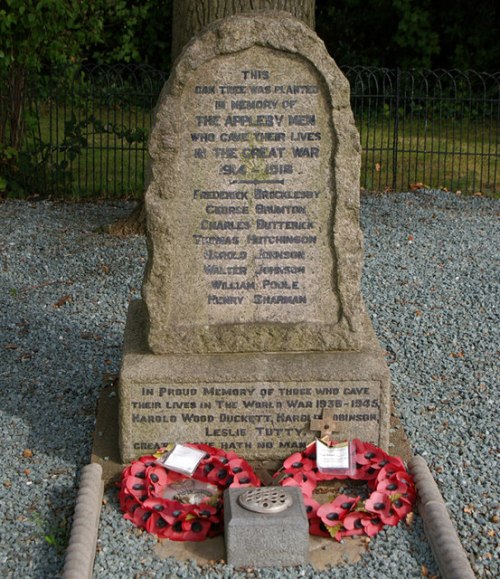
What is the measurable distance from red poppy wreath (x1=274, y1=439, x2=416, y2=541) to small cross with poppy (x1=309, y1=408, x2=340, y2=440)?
0.09m

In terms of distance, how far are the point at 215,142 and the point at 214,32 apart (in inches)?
21.6

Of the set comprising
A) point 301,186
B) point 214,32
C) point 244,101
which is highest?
point 214,32

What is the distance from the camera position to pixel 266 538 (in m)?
4.25

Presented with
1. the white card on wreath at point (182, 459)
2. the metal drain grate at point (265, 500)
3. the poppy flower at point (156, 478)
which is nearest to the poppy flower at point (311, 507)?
the metal drain grate at point (265, 500)

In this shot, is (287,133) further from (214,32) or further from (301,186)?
(214,32)

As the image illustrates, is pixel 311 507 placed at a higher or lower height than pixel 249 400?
lower

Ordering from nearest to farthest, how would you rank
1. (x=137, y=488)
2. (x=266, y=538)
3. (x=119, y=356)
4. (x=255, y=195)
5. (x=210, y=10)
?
(x=266, y=538), (x=137, y=488), (x=255, y=195), (x=119, y=356), (x=210, y=10)

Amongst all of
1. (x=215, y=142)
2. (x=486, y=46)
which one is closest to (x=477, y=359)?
(x=215, y=142)

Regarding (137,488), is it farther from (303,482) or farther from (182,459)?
(303,482)

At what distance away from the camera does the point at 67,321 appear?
7348 mm

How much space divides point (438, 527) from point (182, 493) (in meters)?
1.25

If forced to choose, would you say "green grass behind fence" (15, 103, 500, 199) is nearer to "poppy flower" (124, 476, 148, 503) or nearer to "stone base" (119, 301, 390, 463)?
"stone base" (119, 301, 390, 463)

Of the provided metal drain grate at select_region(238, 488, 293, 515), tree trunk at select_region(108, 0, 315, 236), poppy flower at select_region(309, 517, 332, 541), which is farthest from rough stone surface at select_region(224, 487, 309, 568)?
tree trunk at select_region(108, 0, 315, 236)

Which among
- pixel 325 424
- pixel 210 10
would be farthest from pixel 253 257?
Answer: pixel 210 10
